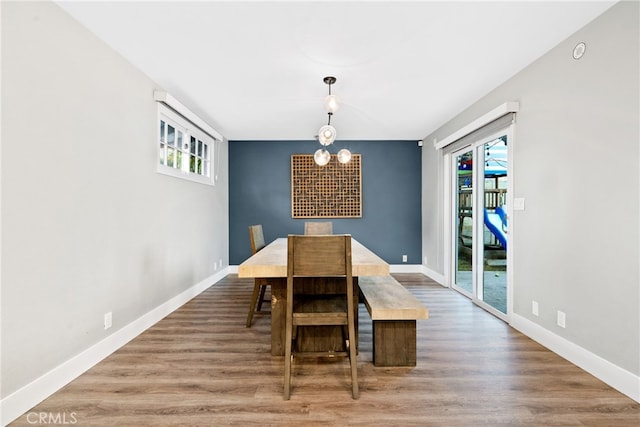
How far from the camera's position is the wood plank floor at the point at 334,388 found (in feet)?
5.11

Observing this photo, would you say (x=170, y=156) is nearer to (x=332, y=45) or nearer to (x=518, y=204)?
(x=332, y=45)

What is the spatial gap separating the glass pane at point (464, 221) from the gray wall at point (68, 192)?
3442 millimetres

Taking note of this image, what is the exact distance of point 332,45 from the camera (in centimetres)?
222

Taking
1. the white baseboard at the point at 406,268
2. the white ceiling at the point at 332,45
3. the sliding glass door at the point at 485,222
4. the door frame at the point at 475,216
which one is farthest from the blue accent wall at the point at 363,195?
the white ceiling at the point at 332,45

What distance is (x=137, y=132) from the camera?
2629 mm

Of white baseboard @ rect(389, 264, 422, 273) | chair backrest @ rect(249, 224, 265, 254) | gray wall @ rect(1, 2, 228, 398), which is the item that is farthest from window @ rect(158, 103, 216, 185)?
white baseboard @ rect(389, 264, 422, 273)

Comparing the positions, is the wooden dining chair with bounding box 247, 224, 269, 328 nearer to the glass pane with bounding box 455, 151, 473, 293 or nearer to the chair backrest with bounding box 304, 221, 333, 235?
the chair backrest with bounding box 304, 221, 333, 235

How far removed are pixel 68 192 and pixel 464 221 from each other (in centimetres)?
394

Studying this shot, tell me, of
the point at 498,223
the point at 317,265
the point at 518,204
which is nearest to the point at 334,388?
the point at 317,265

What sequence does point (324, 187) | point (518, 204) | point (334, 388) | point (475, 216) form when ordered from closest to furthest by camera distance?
point (334, 388)
point (518, 204)
point (475, 216)
point (324, 187)

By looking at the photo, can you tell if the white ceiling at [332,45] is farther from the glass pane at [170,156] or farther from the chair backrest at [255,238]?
the chair backrest at [255,238]

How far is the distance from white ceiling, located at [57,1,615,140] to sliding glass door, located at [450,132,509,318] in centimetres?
64

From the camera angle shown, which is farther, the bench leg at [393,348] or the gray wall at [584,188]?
the bench leg at [393,348]

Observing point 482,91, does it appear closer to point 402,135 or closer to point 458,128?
point 458,128
